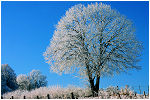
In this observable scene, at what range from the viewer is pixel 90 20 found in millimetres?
15172

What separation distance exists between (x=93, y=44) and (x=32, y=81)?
28.0 metres

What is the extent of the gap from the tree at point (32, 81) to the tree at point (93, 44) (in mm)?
24276

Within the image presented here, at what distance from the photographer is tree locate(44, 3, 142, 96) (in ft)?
46.7

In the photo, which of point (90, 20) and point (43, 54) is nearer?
point (90, 20)

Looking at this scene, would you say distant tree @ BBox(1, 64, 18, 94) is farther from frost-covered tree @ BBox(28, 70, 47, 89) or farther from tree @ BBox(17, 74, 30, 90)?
frost-covered tree @ BBox(28, 70, 47, 89)

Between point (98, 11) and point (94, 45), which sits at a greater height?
point (98, 11)

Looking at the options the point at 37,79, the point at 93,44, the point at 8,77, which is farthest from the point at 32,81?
the point at 93,44

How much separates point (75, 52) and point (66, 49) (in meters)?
0.80

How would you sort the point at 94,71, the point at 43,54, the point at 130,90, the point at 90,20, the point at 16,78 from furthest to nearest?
the point at 16,78, the point at 43,54, the point at 90,20, the point at 94,71, the point at 130,90

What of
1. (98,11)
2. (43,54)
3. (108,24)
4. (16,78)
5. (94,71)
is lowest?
(16,78)

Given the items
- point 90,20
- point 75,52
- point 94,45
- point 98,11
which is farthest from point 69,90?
point 98,11

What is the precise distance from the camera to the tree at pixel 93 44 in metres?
14.2

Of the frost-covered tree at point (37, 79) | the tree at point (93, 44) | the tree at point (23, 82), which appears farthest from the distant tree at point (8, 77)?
the tree at point (93, 44)

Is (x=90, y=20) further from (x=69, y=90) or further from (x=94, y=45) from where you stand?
(x=69, y=90)
